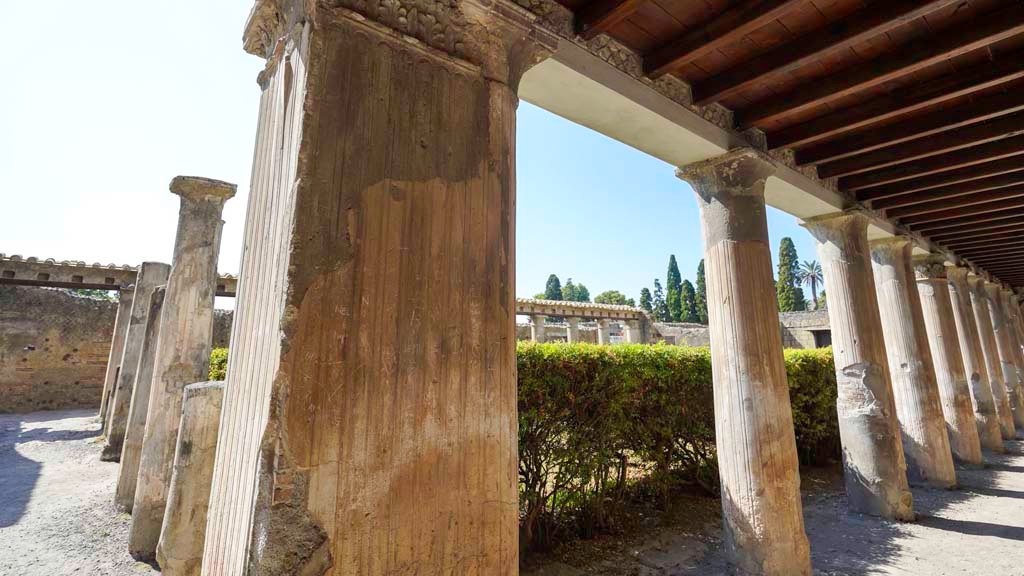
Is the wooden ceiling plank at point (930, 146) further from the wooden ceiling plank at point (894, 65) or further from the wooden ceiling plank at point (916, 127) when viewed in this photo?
the wooden ceiling plank at point (894, 65)

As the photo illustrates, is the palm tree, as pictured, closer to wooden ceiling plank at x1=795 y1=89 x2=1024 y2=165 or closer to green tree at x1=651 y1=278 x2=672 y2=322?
green tree at x1=651 y1=278 x2=672 y2=322

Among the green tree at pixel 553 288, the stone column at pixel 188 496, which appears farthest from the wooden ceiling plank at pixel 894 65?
the green tree at pixel 553 288

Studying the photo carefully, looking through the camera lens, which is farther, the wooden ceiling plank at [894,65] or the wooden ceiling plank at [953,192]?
the wooden ceiling plank at [953,192]

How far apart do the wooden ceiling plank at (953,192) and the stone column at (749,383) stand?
337cm

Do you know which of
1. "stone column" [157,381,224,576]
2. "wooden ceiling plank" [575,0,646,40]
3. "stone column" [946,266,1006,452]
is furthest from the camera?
"stone column" [946,266,1006,452]

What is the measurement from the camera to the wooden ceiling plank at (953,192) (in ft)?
17.4

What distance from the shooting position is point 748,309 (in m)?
3.63

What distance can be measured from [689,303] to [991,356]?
103ft

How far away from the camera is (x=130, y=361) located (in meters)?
8.39

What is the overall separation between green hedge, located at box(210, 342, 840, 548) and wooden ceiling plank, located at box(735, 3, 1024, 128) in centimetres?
241

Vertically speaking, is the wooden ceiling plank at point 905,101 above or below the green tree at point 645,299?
below

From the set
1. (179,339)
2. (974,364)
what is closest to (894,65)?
(179,339)

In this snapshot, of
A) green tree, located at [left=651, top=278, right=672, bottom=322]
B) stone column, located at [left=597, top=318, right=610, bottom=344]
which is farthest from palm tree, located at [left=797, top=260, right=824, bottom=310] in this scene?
stone column, located at [left=597, top=318, right=610, bottom=344]

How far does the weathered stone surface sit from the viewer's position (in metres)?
13.4
